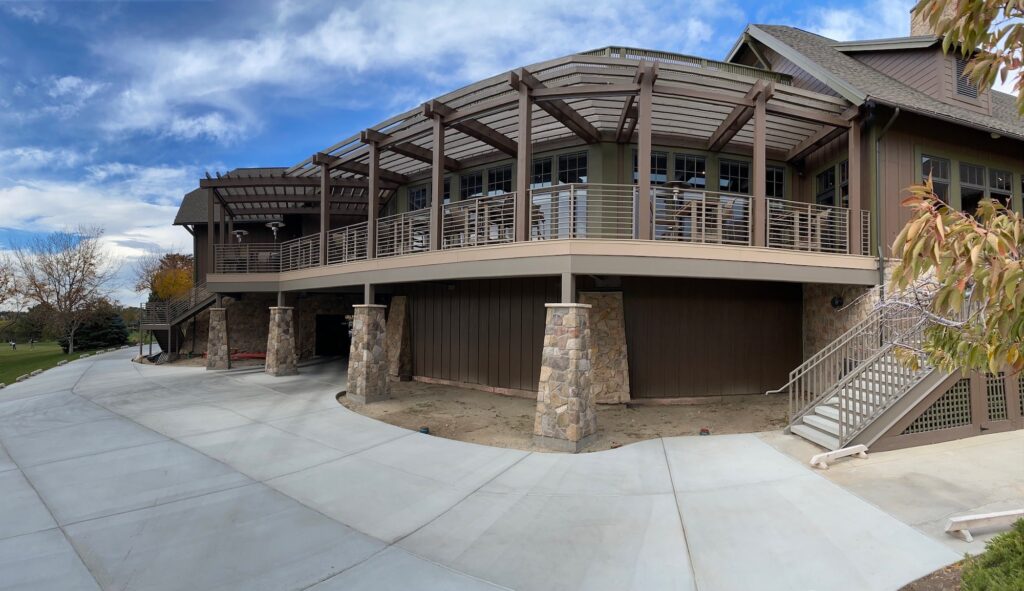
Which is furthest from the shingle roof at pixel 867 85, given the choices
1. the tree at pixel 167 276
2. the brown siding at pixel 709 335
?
the tree at pixel 167 276

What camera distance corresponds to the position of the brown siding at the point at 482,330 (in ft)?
37.1

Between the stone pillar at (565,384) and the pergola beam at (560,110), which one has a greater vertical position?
the pergola beam at (560,110)

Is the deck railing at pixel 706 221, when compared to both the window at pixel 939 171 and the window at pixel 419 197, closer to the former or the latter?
the window at pixel 939 171

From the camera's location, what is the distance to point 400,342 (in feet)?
45.0

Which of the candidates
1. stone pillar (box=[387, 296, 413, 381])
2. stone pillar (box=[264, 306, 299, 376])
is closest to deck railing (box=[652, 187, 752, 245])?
stone pillar (box=[387, 296, 413, 381])

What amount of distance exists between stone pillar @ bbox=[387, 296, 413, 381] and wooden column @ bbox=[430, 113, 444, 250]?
17.3 ft

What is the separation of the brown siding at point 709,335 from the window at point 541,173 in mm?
3332

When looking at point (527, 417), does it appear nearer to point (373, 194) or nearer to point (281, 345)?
point (373, 194)

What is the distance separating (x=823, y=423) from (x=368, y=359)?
8.88m

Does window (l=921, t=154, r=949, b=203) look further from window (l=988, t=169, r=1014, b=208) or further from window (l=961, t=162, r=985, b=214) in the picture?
window (l=988, t=169, r=1014, b=208)

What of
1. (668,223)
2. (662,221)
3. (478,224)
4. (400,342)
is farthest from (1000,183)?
(400,342)

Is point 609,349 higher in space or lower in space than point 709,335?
lower

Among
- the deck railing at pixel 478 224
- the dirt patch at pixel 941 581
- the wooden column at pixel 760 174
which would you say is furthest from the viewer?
the deck railing at pixel 478 224

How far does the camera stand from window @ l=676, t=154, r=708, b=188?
11.3 meters
